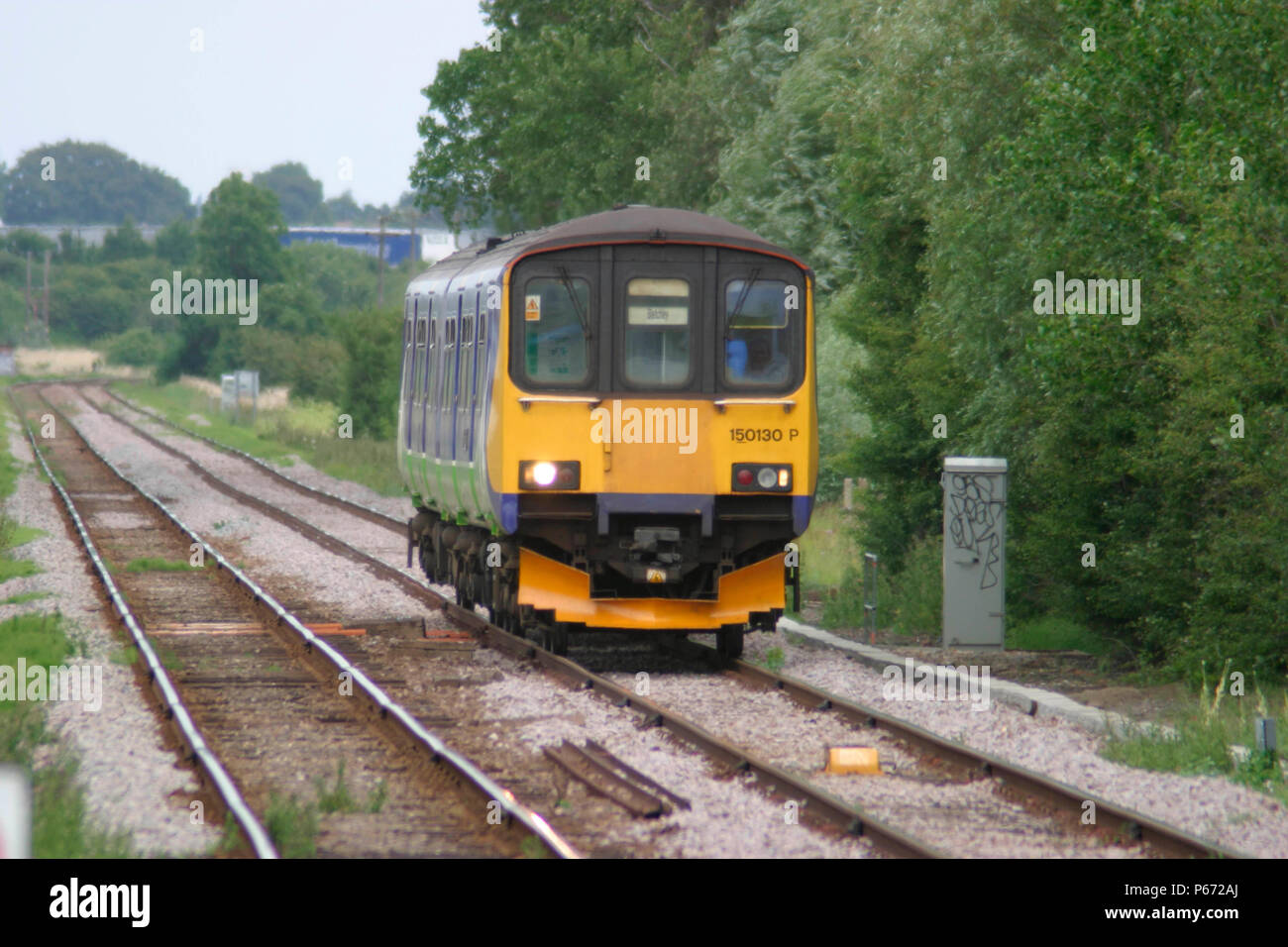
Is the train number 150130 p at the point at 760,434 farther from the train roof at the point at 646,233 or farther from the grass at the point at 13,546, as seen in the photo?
the grass at the point at 13,546

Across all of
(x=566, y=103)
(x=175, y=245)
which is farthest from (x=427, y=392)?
(x=175, y=245)

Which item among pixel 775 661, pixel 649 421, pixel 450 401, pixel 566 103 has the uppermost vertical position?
pixel 566 103

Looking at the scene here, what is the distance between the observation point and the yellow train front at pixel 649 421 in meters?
13.2

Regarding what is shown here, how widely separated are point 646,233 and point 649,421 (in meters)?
1.49

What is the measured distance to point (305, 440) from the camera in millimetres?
47938

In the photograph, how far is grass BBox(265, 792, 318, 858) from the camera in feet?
25.4

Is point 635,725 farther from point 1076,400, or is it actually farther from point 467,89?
point 467,89

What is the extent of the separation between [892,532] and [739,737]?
26.8 feet

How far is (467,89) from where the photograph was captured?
46500 mm

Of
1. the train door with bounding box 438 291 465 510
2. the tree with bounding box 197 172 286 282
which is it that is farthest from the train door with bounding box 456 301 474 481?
the tree with bounding box 197 172 286 282

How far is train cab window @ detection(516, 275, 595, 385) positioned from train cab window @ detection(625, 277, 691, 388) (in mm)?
350

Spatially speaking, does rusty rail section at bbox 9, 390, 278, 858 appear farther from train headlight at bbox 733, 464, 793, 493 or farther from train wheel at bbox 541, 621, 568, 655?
train headlight at bbox 733, 464, 793, 493

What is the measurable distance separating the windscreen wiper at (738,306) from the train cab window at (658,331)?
0.34m

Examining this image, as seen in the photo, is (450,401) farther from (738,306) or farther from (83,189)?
(83,189)
